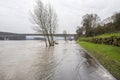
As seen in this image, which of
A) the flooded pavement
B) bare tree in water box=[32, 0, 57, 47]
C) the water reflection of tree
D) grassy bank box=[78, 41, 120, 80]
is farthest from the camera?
bare tree in water box=[32, 0, 57, 47]

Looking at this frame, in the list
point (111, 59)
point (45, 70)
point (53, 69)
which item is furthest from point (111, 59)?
point (45, 70)

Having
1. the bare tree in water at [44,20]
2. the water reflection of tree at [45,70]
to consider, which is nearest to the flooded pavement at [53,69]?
the water reflection of tree at [45,70]

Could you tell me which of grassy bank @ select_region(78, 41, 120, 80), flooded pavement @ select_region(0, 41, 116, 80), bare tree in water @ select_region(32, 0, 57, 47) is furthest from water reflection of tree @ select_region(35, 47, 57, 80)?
bare tree in water @ select_region(32, 0, 57, 47)

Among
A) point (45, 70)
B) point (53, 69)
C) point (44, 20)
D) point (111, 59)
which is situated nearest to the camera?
point (45, 70)

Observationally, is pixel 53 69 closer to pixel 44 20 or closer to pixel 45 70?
pixel 45 70

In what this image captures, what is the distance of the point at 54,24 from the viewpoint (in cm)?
4984

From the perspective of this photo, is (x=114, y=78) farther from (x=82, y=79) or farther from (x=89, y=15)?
(x=89, y=15)

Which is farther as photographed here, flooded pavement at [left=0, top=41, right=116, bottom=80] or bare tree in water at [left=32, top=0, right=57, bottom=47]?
bare tree in water at [left=32, top=0, right=57, bottom=47]

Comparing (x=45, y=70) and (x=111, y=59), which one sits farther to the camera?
(x=111, y=59)

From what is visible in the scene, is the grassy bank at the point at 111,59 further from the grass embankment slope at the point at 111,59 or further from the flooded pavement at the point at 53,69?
the flooded pavement at the point at 53,69

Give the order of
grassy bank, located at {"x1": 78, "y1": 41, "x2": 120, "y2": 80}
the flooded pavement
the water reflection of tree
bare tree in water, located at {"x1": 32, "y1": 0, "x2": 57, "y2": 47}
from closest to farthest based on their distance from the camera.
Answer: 1. the water reflection of tree
2. the flooded pavement
3. grassy bank, located at {"x1": 78, "y1": 41, "x2": 120, "y2": 80}
4. bare tree in water, located at {"x1": 32, "y1": 0, "x2": 57, "y2": 47}

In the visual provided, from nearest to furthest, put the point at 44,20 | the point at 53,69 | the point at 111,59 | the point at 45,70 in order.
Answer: the point at 45,70 < the point at 53,69 < the point at 111,59 < the point at 44,20

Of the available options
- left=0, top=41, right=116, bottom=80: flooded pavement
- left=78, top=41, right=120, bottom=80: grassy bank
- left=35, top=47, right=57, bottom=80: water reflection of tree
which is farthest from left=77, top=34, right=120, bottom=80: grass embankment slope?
left=35, top=47, right=57, bottom=80: water reflection of tree

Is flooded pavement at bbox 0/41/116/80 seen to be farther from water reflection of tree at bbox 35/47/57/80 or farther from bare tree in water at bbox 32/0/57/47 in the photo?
bare tree in water at bbox 32/0/57/47
